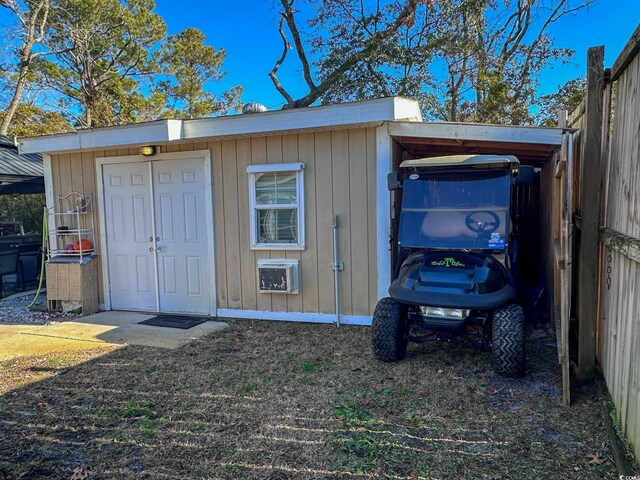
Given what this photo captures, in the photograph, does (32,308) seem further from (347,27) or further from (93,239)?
(347,27)

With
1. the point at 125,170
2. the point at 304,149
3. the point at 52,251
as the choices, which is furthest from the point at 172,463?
the point at 52,251

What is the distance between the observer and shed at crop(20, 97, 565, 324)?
515 cm

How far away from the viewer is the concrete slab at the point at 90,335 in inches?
188

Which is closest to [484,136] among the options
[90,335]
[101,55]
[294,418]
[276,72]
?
[294,418]

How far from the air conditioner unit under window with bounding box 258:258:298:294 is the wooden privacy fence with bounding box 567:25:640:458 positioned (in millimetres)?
3150

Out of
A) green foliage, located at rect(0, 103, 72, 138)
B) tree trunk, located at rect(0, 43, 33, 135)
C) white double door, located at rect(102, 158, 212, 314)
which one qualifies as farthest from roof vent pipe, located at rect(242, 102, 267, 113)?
green foliage, located at rect(0, 103, 72, 138)

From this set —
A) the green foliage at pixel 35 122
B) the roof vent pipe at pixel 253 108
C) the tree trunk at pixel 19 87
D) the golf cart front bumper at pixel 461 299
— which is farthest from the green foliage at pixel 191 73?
the golf cart front bumper at pixel 461 299

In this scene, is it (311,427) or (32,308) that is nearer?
(311,427)

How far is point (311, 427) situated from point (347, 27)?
1472 centimetres

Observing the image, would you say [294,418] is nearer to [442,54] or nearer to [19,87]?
[442,54]

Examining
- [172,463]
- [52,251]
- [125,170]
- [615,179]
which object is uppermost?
[125,170]

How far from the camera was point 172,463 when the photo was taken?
250cm

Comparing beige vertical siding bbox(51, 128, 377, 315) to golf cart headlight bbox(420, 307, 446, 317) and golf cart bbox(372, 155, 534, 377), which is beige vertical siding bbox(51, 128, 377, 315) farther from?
golf cart headlight bbox(420, 307, 446, 317)

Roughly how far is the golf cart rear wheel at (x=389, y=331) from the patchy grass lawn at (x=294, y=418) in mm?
134
